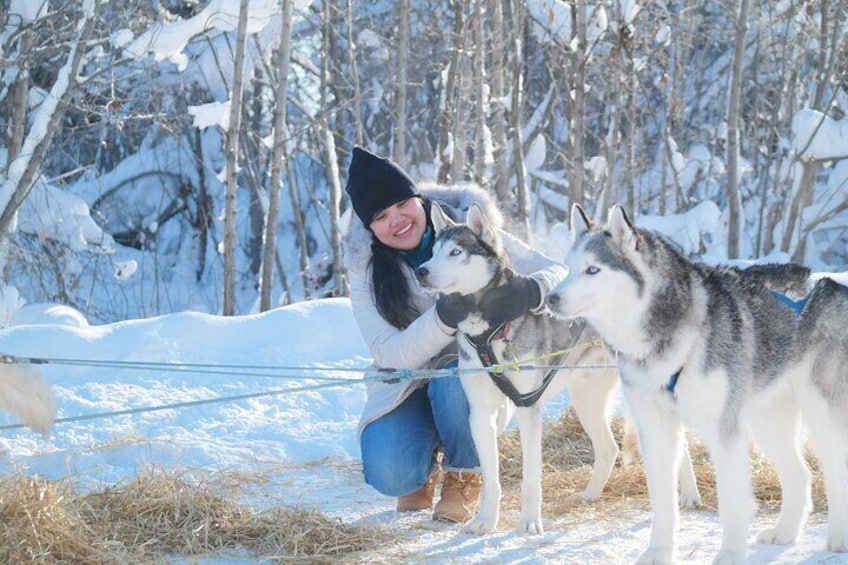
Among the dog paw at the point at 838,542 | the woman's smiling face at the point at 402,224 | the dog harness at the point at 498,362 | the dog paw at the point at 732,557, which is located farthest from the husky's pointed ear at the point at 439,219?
the dog paw at the point at 838,542

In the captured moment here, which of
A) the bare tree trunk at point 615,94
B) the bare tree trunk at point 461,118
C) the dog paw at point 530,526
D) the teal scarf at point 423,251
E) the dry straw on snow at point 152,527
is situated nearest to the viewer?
the dry straw on snow at point 152,527

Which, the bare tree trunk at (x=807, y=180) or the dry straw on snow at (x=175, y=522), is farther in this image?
the bare tree trunk at (x=807, y=180)

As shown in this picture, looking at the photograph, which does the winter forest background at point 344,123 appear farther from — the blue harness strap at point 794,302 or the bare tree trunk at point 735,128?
the blue harness strap at point 794,302

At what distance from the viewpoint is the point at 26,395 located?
2695mm

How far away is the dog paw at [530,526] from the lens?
3322 millimetres

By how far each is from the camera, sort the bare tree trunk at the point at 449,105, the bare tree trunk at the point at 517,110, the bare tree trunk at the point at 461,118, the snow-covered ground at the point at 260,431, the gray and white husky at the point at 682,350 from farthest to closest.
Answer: the bare tree trunk at the point at 517,110, the bare tree trunk at the point at 449,105, the bare tree trunk at the point at 461,118, the snow-covered ground at the point at 260,431, the gray and white husky at the point at 682,350

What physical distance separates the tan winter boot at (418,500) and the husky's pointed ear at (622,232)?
1.39 m

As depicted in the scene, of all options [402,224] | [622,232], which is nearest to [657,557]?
[622,232]

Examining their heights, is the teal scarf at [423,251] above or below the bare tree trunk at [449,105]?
below

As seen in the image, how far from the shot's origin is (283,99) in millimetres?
7613

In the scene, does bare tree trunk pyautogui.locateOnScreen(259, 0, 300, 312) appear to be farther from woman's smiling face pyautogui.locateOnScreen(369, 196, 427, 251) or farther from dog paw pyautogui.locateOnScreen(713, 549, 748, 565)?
dog paw pyautogui.locateOnScreen(713, 549, 748, 565)

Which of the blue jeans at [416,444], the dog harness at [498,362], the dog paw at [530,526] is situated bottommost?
the dog paw at [530,526]

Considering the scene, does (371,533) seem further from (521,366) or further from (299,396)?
(299,396)

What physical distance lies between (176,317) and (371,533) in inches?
100
